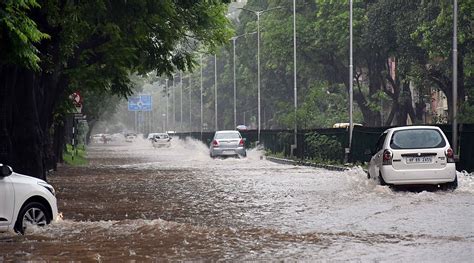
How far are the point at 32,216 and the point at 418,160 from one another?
932 centimetres

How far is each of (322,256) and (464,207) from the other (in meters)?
6.87

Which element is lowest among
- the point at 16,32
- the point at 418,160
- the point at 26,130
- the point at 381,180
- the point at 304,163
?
the point at 304,163

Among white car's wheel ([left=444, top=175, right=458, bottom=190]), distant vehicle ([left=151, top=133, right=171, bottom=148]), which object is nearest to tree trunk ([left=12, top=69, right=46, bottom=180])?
white car's wheel ([left=444, top=175, right=458, bottom=190])

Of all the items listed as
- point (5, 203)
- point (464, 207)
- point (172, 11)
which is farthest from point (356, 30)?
point (5, 203)

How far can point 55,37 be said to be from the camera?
22.5m

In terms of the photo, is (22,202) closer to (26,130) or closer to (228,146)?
(26,130)

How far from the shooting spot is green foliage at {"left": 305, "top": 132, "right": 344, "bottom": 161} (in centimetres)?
3947

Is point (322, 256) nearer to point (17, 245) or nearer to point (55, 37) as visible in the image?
point (17, 245)

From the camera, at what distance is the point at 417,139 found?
19.7 meters

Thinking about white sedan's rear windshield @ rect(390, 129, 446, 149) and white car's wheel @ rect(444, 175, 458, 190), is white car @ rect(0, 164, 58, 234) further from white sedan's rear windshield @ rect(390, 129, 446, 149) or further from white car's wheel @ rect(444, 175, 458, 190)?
white car's wheel @ rect(444, 175, 458, 190)

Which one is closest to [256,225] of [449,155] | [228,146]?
[449,155]

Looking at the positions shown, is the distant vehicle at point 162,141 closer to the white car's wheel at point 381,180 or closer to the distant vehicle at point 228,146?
the distant vehicle at point 228,146

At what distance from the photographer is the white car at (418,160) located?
1928 centimetres

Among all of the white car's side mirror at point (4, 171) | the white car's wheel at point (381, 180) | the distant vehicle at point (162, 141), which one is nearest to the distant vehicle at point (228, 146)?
the white car's wheel at point (381, 180)
